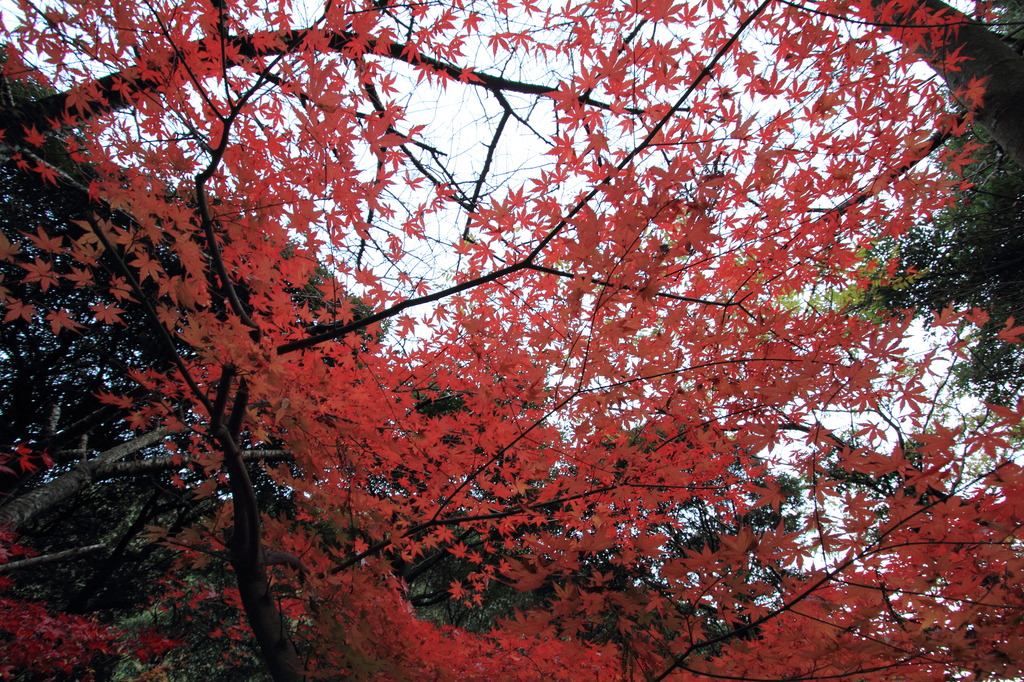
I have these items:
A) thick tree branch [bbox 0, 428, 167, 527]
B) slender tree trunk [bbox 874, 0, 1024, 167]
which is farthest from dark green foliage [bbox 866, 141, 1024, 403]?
thick tree branch [bbox 0, 428, 167, 527]

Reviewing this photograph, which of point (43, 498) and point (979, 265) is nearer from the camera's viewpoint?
point (43, 498)

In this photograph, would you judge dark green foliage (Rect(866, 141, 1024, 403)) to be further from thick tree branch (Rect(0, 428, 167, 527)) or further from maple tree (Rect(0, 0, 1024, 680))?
thick tree branch (Rect(0, 428, 167, 527))

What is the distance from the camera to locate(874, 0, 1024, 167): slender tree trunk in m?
2.83

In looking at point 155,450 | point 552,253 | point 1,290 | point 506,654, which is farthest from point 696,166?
point 155,450

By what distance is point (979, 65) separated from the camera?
300 cm

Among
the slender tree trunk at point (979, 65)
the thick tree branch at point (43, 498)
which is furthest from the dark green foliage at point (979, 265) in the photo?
the thick tree branch at point (43, 498)

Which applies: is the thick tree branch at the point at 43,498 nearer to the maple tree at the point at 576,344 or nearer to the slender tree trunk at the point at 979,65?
the maple tree at the point at 576,344

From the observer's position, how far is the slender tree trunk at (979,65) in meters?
2.83

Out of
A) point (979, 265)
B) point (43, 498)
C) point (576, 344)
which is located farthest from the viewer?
point (979, 265)

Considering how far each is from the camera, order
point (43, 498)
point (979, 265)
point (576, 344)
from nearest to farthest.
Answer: point (576, 344) → point (43, 498) → point (979, 265)

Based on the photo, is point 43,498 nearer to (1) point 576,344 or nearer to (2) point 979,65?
(1) point 576,344

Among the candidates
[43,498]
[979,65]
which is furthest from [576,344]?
[43,498]

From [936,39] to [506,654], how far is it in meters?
5.22

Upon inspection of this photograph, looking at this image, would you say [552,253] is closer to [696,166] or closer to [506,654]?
[696,166]
